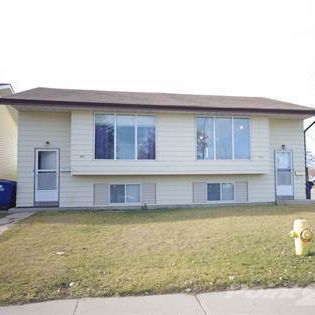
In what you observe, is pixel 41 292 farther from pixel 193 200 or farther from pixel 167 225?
pixel 193 200

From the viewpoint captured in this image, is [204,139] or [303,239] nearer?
[303,239]

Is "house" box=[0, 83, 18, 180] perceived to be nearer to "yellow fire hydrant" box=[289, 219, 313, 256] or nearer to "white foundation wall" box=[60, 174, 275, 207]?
"white foundation wall" box=[60, 174, 275, 207]

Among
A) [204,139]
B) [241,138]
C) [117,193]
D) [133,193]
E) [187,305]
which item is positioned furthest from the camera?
[241,138]

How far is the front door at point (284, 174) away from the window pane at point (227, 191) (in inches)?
92.6

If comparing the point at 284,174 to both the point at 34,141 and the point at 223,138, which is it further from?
the point at 34,141

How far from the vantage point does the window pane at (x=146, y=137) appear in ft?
49.9

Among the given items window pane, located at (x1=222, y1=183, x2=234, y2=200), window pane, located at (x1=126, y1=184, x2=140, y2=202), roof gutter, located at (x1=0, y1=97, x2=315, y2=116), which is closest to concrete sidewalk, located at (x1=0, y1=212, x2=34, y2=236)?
window pane, located at (x1=126, y1=184, x2=140, y2=202)

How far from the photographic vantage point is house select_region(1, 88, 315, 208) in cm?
1469

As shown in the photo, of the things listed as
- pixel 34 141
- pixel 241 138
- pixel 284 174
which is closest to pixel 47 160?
pixel 34 141

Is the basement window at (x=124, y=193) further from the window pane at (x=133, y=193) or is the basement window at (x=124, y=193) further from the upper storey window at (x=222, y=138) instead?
the upper storey window at (x=222, y=138)

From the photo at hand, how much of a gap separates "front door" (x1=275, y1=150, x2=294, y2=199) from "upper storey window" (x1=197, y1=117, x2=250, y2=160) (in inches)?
82.5

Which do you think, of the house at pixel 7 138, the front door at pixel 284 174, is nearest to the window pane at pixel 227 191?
the front door at pixel 284 174

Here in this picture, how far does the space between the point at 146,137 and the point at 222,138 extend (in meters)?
3.43

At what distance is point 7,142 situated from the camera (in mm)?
20688
